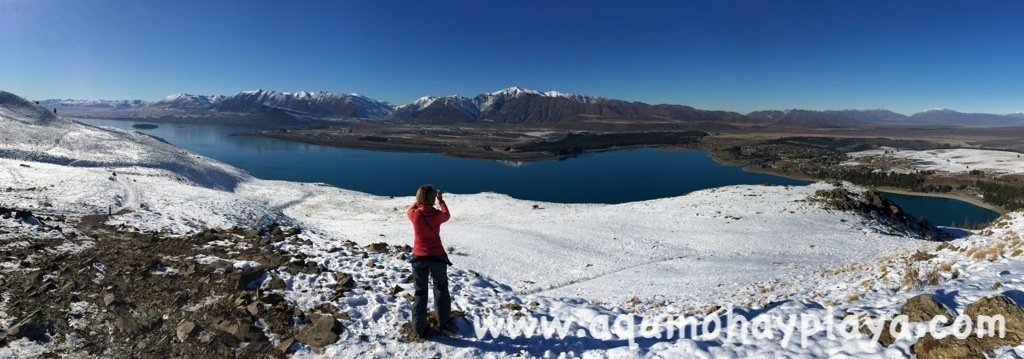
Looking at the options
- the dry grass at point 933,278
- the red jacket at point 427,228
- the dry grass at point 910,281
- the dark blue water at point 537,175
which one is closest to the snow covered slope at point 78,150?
the dark blue water at point 537,175

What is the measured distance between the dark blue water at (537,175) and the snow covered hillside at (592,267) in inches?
1639

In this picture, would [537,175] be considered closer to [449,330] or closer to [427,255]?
[449,330]

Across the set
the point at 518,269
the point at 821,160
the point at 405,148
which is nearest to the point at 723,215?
the point at 518,269

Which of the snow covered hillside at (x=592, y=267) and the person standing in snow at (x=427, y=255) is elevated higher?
the person standing in snow at (x=427, y=255)

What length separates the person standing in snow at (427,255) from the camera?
6438 mm

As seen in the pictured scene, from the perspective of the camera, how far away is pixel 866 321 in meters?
6.21

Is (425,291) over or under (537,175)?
over

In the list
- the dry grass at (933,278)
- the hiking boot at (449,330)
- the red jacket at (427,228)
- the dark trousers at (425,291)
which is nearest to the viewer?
the red jacket at (427,228)

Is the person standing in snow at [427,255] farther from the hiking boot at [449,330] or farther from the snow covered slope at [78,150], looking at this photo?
the snow covered slope at [78,150]

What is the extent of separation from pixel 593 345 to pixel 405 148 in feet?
488

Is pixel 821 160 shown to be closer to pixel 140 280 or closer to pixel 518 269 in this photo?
pixel 518 269

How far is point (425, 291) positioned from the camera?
668 centimetres

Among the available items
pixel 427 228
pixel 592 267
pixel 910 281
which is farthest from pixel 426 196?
pixel 592 267

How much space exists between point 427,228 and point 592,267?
10619 mm
